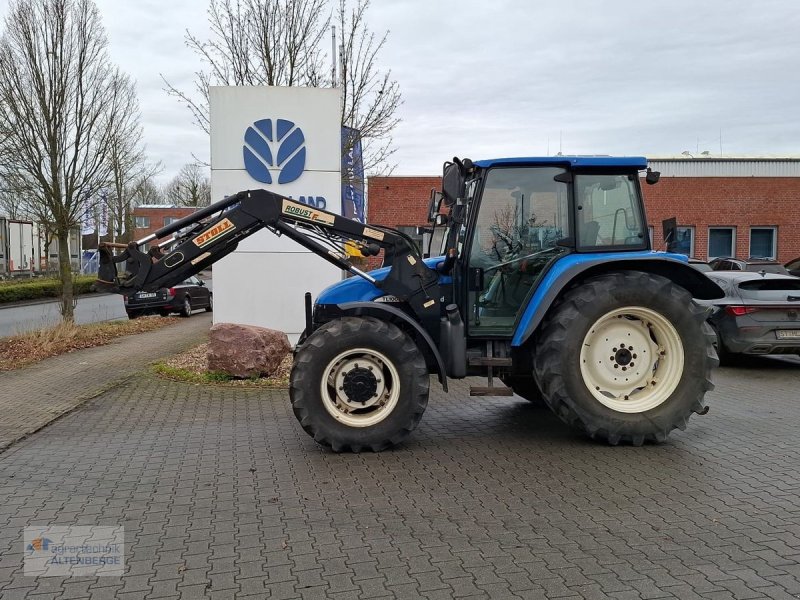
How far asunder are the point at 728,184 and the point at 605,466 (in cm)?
2689

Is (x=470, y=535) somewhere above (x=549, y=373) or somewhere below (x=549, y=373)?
below

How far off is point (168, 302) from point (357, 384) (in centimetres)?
1740

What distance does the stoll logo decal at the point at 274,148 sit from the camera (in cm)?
1179

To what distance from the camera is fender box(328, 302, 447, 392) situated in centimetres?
598

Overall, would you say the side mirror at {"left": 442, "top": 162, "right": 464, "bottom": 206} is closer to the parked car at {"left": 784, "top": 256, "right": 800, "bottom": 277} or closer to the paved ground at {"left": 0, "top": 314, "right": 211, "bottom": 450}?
the paved ground at {"left": 0, "top": 314, "right": 211, "bottom": 450}

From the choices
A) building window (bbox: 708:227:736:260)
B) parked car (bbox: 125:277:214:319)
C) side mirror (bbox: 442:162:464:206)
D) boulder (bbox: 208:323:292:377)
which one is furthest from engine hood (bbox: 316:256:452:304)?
building window (bbox: 708:227:736:260)

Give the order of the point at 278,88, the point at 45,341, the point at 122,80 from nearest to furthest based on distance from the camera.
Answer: the point at 278,88 → the point at 45,341 → the point at 122,80

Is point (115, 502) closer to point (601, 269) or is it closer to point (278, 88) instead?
point (601, 269)

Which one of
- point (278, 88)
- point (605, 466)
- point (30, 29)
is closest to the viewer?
point (605, 466)

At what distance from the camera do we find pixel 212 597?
348cm

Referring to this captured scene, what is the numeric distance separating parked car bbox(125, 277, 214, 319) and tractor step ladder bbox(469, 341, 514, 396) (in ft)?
52.7

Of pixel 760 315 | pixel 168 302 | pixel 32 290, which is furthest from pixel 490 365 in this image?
pixel 32 290

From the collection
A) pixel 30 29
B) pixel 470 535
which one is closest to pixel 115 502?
pixel 470 535

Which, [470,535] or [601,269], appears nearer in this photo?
[470,535]
